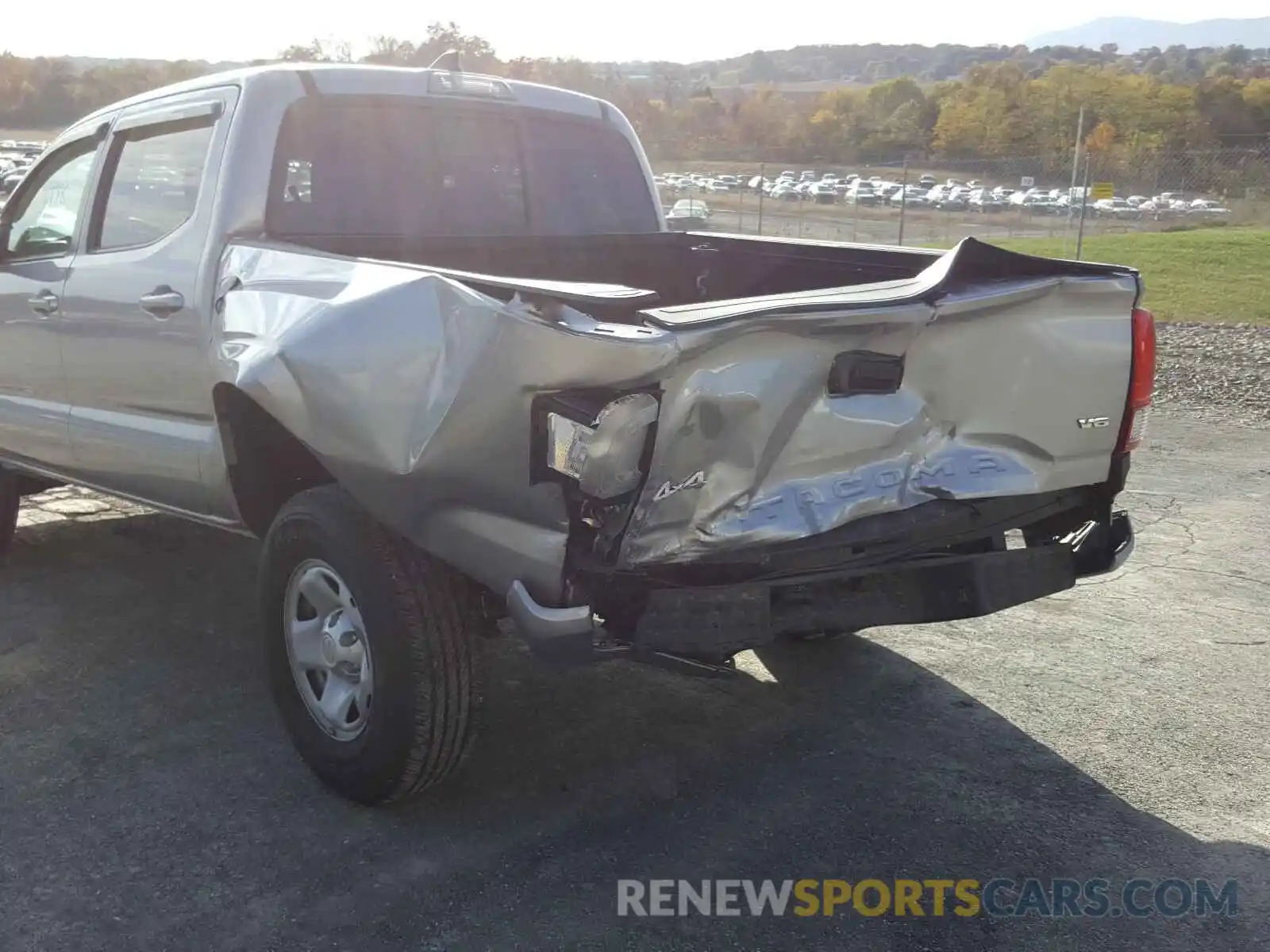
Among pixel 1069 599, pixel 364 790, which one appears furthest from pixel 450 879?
pixel 1069 599

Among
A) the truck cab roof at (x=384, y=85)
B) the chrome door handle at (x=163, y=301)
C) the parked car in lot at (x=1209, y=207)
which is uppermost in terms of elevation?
the truck cab roof at (x=384, y=85)

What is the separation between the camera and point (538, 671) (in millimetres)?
4383

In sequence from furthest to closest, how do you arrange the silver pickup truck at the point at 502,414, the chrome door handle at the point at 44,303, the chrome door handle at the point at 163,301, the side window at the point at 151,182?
the chrome door handle at the point at 44,303
the side window at the point at 151,182
the chrome door handle at the point at 163,301
the silver pickup truck at the point at 502,414

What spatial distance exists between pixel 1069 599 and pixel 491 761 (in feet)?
9.07

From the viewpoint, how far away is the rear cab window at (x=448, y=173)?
4164mm

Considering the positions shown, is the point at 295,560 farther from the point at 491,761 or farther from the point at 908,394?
the point at 908,394

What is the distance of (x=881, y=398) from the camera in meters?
2.98

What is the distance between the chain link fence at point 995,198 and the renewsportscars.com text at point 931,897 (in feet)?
70.3

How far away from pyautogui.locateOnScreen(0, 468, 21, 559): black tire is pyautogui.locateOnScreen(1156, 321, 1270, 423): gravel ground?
8.41 m

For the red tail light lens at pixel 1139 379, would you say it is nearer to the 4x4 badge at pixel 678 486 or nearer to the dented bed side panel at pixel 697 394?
the dented bed side panel at pixel 697 394

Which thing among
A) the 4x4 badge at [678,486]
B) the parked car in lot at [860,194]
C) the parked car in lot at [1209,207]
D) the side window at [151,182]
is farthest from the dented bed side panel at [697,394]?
the parked car in lot at [860,194]

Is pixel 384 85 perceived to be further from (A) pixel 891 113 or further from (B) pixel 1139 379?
(A) pixel 891 113

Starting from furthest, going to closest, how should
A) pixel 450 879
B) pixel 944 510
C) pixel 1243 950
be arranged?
Answer: pixel 944 510, pixel 450 879, pixel 1243 950

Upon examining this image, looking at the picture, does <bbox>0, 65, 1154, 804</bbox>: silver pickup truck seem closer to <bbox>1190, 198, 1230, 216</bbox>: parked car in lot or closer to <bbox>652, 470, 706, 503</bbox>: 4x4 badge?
<bbox>652, 470, 706, 503</bbox>: 4x4 badge
